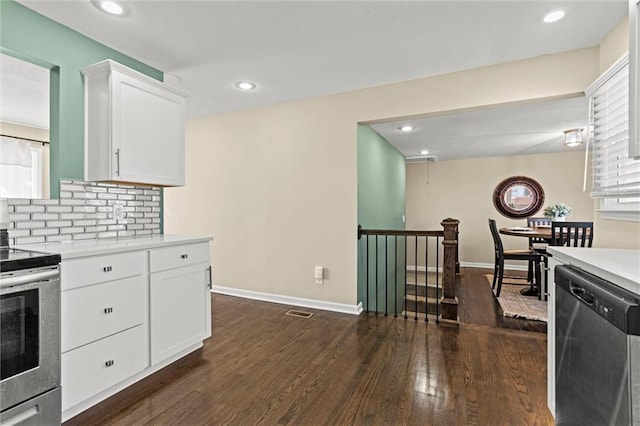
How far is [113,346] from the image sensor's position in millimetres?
1819

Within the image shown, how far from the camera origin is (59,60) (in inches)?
83.4

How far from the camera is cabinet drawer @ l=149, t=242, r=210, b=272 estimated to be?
2074mm

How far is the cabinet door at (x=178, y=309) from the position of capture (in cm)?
208

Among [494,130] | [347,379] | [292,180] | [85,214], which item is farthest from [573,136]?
[85,214]

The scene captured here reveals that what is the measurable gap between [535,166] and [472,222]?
63.8 inches

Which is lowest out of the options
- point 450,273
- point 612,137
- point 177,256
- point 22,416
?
point 22,416

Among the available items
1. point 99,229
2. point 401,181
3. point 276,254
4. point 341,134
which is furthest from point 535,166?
point 99,229

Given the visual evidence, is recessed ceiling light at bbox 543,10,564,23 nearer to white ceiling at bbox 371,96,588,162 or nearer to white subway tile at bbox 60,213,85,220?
white ceiling at bbox 371,96,588,162

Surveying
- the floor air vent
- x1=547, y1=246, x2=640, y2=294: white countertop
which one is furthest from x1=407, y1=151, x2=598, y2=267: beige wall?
x1=547, y1=246, x2=640, y2=294: white countertop

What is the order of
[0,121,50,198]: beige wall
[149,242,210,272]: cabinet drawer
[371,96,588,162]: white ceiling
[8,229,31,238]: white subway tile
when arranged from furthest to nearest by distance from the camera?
[0,121,50,198]: beige wall
[371,96,588,162]: white ceiling
[149,242,210,272]: cabinet drawer
[8,229,31,238]: white subway tile

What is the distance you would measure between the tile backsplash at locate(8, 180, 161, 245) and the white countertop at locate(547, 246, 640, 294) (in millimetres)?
2930

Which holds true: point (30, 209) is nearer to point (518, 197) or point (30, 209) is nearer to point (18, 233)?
point (18, 233)

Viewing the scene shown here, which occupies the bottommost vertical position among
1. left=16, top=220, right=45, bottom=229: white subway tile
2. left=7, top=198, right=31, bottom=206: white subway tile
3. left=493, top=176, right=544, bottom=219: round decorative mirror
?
left=16, top=220, right=45, bottom=229: white subway tile

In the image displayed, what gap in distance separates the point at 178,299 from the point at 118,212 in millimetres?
886
